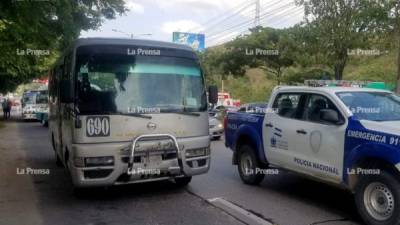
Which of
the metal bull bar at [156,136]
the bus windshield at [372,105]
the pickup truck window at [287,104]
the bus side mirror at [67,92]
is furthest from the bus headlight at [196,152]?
the bus windshield at [372,105]

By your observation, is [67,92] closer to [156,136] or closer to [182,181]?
[156,136]

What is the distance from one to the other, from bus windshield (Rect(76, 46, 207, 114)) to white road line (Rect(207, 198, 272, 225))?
1.58 m

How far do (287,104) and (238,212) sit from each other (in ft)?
7.06

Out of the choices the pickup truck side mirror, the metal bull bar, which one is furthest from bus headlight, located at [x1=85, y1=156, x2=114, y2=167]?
the pickup truck side mirror

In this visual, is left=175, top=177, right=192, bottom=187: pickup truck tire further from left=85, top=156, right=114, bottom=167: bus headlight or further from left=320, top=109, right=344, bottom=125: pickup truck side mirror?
left=320, top=109, right=344, bottom=125: pickup truck side mirror

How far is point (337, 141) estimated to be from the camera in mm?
6320

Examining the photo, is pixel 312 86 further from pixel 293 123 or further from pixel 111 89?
pixel 111 89

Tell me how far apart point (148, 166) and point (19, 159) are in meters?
7.03

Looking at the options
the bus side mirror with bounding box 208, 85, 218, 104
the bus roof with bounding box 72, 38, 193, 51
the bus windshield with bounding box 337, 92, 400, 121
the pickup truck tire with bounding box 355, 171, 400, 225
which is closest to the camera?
the pickup truck tire with bounding box 355, 171, 400, 225

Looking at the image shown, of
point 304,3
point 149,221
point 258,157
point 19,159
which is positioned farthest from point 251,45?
point 149,221

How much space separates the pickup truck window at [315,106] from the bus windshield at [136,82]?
5.79 feet

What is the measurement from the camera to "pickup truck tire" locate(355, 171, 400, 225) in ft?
18.1

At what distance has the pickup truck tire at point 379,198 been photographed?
5.51m

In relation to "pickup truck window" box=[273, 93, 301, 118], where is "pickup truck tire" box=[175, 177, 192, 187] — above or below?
below
